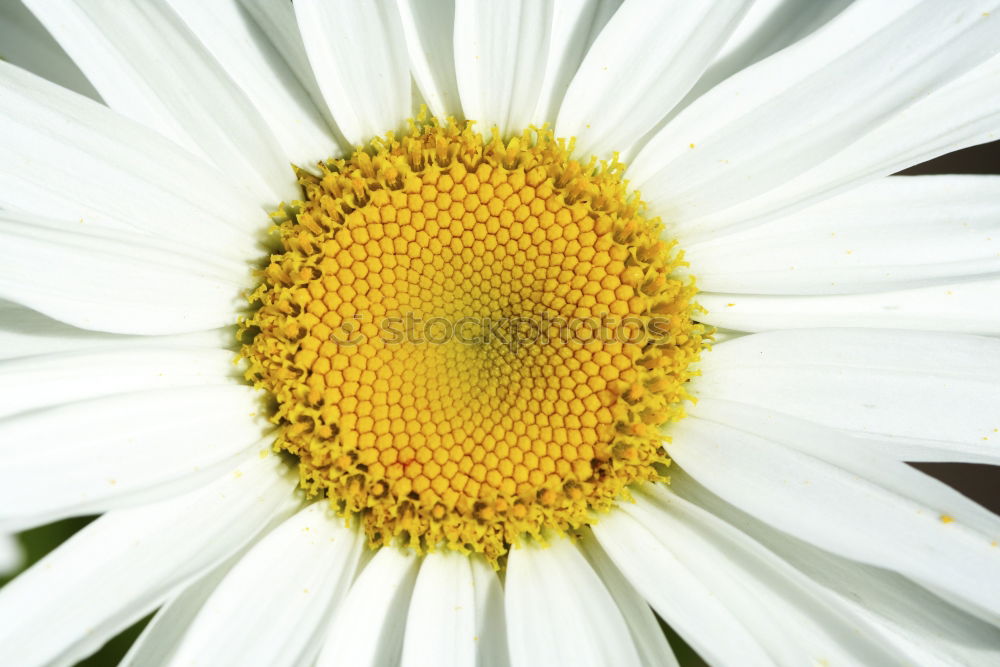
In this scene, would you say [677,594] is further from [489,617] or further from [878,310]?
[878,310]

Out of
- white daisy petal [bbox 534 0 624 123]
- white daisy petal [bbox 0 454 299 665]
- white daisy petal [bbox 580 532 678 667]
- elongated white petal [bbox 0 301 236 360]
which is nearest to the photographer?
white daisy petal [bbox 0 454 299 665]

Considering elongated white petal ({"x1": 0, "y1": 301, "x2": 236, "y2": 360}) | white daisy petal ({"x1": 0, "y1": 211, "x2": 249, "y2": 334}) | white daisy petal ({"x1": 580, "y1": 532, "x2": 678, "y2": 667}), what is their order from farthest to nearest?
elongated white petal ({"x1": 0, "y1": 301, "x2": 236, "y2": 360}) < white daisy petal ({"x1": 580, "y1": 532, "x2": 678, "y2": 667}) < white daisy petal ({"x1": 0, "y1": 211, "x2": 249, "y2": 334})

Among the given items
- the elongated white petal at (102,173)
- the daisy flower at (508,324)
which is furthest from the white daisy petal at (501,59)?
the elongated white petal at (102,173)

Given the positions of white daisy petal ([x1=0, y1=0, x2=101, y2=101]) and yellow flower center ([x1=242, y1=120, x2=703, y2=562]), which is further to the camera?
white daisy petal ([x1=0, y1=0, x2=101, y2=101])

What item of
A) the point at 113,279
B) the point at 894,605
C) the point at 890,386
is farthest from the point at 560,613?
the point at 113,279

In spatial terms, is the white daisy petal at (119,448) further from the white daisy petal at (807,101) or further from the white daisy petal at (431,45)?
the white daisy petal at (807,101)

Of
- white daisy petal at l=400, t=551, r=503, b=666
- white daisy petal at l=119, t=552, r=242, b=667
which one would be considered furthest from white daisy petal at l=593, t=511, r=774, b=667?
white daisy petal at l=119, t=552, r=242, b=667

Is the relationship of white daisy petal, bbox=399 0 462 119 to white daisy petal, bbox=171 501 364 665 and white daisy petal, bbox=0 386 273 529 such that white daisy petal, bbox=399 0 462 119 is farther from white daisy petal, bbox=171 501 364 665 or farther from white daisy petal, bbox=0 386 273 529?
white daisy petal, bbox=171 501 364 665
